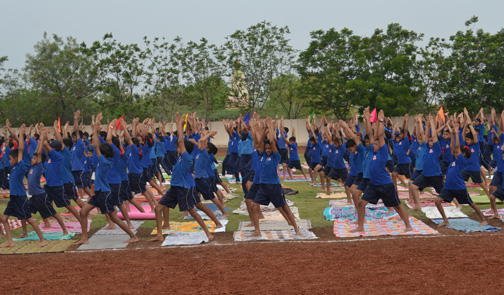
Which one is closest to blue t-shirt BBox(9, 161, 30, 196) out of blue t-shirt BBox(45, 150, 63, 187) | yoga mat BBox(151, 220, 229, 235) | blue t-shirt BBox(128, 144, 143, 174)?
blue t-shirt BBox(45, 150, 63, 187)

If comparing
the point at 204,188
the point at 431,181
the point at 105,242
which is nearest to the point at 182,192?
the point at 105,242

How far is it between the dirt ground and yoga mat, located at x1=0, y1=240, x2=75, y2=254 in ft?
0.99

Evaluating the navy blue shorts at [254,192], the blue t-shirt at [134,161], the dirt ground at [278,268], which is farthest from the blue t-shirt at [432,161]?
the blue t-shirt at [134,161]

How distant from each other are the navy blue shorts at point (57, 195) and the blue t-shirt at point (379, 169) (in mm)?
5765

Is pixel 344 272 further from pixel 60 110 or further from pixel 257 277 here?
pixel 60 110

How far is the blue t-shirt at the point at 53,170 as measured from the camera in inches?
384

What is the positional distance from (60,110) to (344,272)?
136 feet

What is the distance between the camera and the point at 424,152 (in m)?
10.9

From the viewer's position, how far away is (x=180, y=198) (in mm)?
9094

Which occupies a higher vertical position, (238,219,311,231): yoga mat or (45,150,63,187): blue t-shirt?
→ (45,150,63,187): blue t-shirt

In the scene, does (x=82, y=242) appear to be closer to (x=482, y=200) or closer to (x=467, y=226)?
(x=467, y=226)

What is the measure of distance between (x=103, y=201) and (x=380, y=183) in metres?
4.96

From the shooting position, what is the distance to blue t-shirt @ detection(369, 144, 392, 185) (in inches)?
367

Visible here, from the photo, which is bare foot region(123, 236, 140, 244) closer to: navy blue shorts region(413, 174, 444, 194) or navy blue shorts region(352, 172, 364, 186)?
navy blue shorts region(352, 172, 364, 186)
